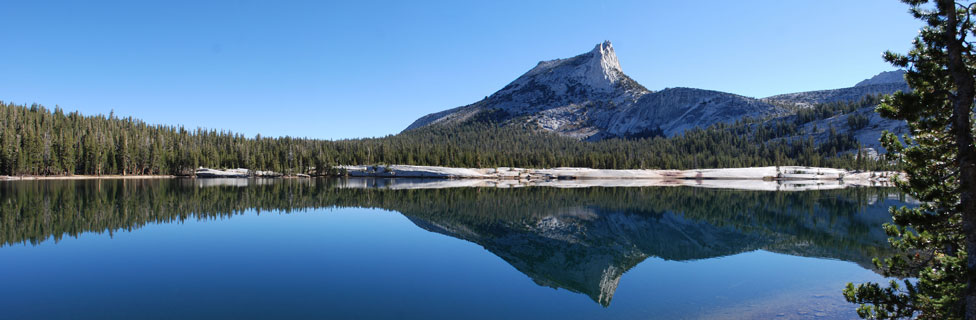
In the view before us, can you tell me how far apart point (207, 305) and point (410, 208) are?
29148mm

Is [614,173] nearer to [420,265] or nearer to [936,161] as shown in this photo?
[420,265]

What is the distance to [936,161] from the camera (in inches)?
311

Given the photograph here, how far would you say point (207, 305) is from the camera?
1164cm

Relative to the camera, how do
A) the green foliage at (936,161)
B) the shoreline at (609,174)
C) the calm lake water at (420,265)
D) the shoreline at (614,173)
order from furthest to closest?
the shoreline at (614,173) → the shoreline at (609,174) → the calm lake water at (420,265) → the green foliage at (936,161)

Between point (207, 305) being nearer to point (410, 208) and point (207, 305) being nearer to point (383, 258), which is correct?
point (383, 258)

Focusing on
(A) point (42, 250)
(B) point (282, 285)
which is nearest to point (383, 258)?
(B) point (282, 285)

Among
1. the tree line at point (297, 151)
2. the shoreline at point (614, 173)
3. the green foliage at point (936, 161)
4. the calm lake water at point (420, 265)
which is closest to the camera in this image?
the green foliage at point (936, 161)

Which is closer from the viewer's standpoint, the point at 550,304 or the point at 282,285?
the point at 550,304

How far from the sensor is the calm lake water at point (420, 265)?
1209cm

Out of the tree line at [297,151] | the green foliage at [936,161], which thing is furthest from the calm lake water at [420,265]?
the tree line at [297,151]

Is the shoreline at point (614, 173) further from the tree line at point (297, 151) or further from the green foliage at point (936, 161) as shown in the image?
the green foliage at point (936, 161)

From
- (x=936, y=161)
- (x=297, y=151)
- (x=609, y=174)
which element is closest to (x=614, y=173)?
(x=609, y=174)

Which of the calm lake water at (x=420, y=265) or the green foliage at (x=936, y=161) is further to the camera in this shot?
the calm lake water at (x=420, y=265)

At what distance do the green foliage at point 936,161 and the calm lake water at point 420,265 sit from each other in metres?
4.45
